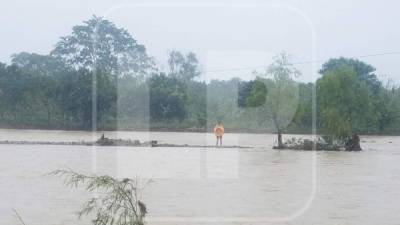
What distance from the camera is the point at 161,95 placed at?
32.0 m

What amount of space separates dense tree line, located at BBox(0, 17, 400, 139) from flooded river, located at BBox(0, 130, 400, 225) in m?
2.55

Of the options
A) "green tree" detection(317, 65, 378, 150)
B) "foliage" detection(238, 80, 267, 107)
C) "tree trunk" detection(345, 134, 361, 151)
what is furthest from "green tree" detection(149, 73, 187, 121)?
"tree trunk" detection(345, 134, 361, 151)

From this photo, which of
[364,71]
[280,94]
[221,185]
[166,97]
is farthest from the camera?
[364,71]

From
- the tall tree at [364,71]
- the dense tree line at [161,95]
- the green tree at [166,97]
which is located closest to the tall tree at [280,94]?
the dense tree line at [161,95]

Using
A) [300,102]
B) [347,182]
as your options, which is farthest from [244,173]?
[300,102]

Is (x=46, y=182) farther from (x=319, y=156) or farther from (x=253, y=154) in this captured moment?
(x=319, y=156)

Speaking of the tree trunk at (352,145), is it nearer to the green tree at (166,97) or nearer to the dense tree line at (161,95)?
the dense tree line at (161,95)

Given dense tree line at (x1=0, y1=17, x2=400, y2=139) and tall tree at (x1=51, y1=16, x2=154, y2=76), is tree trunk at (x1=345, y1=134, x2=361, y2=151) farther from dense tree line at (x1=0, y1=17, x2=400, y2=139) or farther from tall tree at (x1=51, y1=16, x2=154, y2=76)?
tall tree at (x1=51, y1=16, x2=154, y2=76)

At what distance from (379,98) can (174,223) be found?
30.5m

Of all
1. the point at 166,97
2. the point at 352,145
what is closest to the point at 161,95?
the point at 166,97

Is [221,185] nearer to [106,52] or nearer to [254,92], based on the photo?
[254,92]

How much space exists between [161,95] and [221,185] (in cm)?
2053

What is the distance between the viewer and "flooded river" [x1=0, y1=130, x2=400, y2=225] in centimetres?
845

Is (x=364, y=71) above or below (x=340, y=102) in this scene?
above
